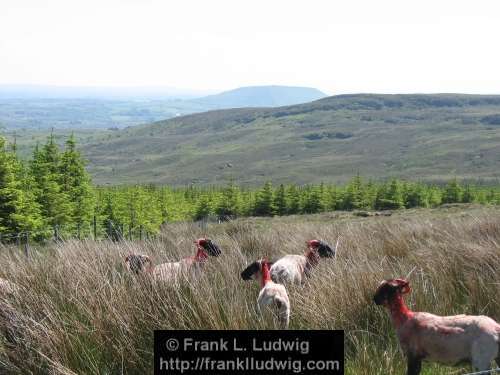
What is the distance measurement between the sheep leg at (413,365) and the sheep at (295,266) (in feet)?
6.45

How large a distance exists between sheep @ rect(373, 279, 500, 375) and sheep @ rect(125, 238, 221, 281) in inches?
65.8

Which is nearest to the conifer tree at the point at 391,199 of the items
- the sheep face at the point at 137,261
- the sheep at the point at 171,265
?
the sheep at the point at 171,265

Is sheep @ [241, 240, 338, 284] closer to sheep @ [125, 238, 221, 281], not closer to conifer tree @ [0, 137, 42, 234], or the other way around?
sheep @ [125, 238, 221, 281]

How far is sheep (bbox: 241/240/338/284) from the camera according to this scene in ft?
17.1

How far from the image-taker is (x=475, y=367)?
3.15 m

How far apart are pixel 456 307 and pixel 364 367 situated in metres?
1.58

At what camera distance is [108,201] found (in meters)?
35.8

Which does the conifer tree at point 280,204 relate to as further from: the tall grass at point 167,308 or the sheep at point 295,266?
the tall grass at point 167,308

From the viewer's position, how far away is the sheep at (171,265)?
15.2ft

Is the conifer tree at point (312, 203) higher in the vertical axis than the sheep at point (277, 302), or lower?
lower

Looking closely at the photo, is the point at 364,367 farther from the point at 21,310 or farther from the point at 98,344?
the point at 21,310

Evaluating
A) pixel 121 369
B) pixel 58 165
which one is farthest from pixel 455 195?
pixel 121 369

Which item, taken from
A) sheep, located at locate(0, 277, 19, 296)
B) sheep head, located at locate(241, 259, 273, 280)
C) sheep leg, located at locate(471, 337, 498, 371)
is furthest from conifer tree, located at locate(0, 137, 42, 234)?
sheep leg, located at locate(471, 337, 498, 371)

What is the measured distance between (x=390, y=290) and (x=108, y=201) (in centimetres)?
3361
